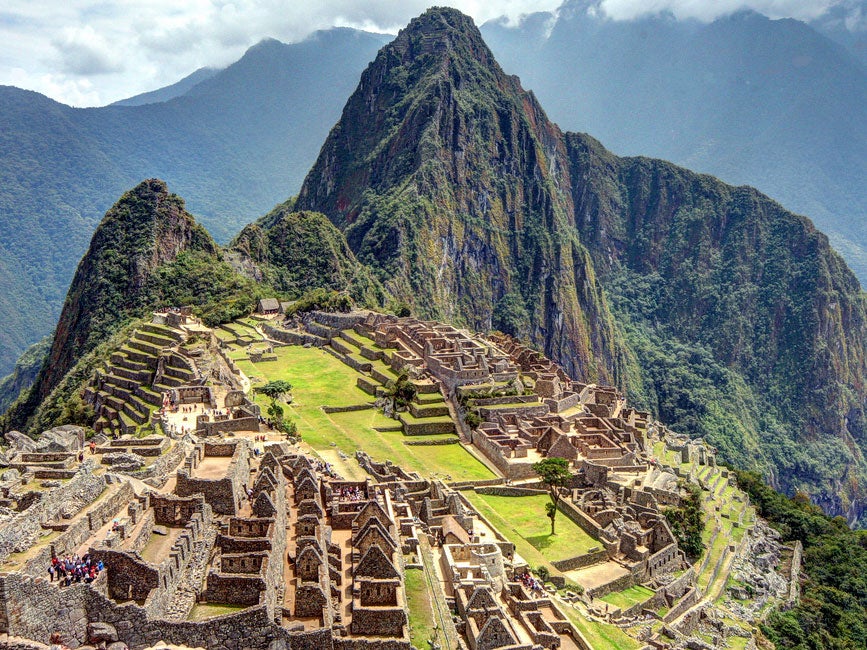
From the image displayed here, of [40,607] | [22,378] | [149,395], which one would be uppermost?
[149,395]

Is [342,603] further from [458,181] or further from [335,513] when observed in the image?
[458,181]

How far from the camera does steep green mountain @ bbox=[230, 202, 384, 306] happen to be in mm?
116875

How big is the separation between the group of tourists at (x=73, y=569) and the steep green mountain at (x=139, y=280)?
214 feet

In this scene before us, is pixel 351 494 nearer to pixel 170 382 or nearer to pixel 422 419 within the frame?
pixel 170 382

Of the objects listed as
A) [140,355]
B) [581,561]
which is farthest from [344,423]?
[581,561]

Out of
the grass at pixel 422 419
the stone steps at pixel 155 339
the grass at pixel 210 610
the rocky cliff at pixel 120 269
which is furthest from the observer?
the rocky cliff at pixel 120 269


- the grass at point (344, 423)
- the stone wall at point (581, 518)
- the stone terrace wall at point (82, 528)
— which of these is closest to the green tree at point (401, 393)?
the grass at point (344, 423)

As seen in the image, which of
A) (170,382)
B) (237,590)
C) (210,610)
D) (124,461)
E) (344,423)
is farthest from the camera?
(344,423)

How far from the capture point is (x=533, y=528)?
140ft

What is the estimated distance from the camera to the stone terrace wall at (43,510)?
714 inches

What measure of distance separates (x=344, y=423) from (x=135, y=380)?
50.4ft

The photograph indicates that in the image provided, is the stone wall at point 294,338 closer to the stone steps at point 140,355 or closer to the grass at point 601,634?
the stone steps at point 140,355

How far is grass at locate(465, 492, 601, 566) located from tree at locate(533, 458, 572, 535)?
2.51 ft

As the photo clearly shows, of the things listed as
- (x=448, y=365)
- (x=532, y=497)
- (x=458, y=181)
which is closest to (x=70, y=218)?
(x=458, y=181)
